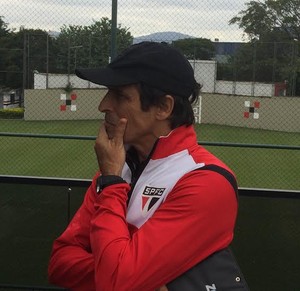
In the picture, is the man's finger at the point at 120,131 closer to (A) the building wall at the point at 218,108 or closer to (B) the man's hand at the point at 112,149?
(B) the man's hand at the point at 112,149

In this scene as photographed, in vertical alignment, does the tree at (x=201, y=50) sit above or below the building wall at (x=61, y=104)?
above

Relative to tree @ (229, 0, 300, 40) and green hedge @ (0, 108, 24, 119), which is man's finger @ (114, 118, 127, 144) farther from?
green hedge @ (0, 108, 24, 119)

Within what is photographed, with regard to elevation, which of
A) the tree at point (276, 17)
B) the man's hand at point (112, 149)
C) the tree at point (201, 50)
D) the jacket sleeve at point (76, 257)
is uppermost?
the tree at point (276, 17)

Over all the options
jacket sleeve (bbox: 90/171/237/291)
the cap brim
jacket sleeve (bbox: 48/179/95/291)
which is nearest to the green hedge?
jacket sleeve (bbox: 48/179/95/291)

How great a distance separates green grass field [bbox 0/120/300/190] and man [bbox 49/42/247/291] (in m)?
9.20

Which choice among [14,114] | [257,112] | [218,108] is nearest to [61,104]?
[14,114]

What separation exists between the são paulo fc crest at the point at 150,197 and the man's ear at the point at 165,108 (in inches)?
7.2

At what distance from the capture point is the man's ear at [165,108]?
1162 mm

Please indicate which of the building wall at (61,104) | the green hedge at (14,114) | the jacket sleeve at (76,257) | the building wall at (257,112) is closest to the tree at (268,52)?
the building wall at (257,112)

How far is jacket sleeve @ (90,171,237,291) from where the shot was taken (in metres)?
1.03

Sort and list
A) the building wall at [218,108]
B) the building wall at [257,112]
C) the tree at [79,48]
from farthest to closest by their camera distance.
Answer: the building wall at [257,112] → the building wall at [218,108] → the tree at [79,48]

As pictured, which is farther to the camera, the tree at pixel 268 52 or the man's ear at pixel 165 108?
the tree at pixel 268 52

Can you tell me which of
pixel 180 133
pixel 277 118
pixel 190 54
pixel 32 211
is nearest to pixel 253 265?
pixel 32 211

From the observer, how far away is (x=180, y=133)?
3.97 feet
